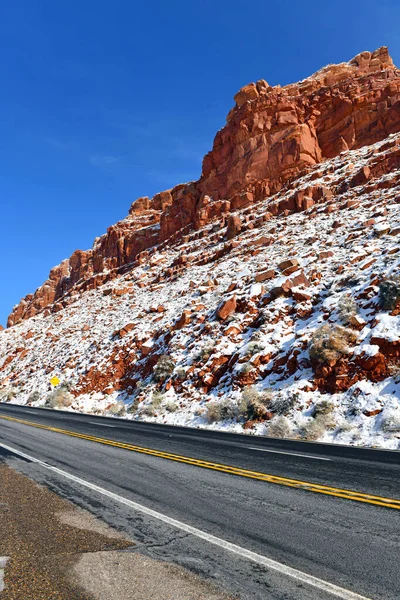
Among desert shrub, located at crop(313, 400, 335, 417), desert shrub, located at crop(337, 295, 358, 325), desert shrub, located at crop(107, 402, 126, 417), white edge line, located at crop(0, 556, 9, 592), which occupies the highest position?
desert shrub, located at crop(337, 295, 358, 325)

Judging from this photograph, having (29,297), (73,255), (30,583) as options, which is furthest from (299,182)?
(29,297)

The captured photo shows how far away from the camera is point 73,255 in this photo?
291 feet

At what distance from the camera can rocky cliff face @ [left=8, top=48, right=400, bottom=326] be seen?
156ft

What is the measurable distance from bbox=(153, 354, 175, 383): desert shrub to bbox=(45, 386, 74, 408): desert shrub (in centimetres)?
835

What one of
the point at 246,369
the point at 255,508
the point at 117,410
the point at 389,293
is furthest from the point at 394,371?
the point at 117,410

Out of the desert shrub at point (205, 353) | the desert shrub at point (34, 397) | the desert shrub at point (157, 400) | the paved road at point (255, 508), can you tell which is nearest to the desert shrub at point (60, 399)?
the desert shrub at point (34, 397)

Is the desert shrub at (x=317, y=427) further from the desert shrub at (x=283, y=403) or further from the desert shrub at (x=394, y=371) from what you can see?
the desert shrub at (x=394, y=371)

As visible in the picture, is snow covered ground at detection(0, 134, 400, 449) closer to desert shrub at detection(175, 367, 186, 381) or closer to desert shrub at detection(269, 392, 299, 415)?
desert shrub at detection(269, 392, 299, 415)

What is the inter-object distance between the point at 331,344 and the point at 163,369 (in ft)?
33.9

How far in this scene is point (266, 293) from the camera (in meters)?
23.0

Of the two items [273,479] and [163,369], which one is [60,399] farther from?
[273,479]

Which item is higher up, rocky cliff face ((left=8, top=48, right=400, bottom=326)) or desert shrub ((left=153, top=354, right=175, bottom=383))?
rocky cliff face ((left=8, top=48, right=400, bottom=326))

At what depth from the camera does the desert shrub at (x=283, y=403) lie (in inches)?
571

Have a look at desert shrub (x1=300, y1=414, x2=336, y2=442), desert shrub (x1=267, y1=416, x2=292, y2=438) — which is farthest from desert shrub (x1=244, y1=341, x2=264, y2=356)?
desert shrub (x1=300, y1=414, x2=336, y2=442)
